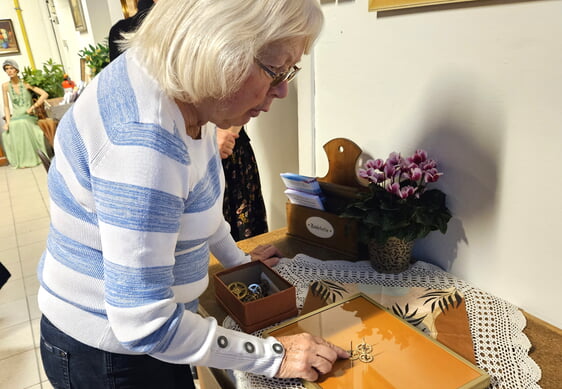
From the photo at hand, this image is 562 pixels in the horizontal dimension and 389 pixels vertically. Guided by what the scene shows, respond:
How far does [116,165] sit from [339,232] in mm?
733

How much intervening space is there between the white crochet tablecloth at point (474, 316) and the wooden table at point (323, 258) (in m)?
0.02

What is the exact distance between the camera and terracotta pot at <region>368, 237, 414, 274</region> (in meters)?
1.01

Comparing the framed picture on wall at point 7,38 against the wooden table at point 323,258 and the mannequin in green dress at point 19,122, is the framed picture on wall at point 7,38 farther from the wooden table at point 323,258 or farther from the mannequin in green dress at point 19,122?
the wooden table at point 323,258

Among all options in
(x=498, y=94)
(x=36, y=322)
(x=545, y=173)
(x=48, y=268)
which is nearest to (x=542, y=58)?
(x=498, y=94)

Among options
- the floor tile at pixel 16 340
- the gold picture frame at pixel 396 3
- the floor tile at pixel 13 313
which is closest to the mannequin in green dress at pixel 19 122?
the floor tile at pixel 13 313

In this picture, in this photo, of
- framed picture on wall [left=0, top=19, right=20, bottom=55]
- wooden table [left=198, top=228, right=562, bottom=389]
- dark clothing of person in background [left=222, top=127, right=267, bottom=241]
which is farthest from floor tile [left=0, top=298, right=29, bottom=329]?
framed picture on wall [left=0, top=19, right=20, bottom=55]

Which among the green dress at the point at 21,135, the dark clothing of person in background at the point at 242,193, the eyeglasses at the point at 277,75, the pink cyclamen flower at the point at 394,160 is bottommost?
the green dress at the point at 21,135

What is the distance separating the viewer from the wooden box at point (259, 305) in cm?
84

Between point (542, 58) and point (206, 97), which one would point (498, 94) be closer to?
point (542, 58)

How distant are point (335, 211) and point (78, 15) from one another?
4714mm

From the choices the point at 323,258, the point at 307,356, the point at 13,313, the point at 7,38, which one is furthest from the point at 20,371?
the point at 7,38

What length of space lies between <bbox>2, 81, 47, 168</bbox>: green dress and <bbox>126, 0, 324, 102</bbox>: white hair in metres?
5.50

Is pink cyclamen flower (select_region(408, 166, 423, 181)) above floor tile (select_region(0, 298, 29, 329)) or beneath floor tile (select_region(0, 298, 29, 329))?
above

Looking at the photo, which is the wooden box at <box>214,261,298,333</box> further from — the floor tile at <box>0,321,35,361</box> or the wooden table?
the floor tile at <box>0,321,35,361</box>
